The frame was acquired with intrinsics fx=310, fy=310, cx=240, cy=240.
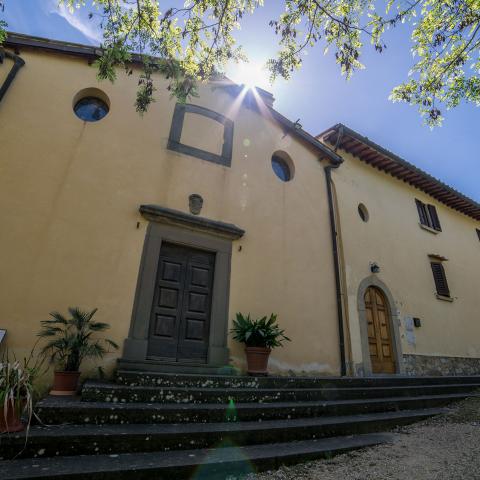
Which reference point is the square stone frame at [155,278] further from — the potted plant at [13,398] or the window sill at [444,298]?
the window sill at [444,298]

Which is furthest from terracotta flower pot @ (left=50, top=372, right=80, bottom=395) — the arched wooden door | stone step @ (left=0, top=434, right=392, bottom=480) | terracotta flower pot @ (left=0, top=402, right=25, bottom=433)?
the arched wooden door

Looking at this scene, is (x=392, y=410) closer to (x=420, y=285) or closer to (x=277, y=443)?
(x=277, y=443)

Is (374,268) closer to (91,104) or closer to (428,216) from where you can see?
(428,216)

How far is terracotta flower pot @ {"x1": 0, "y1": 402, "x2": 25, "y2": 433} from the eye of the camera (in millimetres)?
2609

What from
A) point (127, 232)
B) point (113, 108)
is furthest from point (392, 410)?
point (113, 108)

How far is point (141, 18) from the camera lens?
4316 millimetres

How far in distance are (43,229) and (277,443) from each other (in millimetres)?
4603

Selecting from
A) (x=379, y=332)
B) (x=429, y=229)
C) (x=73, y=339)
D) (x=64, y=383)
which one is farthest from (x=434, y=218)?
(x=64, y=383)

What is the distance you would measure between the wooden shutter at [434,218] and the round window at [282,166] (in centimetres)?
681

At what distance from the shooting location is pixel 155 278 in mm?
5586

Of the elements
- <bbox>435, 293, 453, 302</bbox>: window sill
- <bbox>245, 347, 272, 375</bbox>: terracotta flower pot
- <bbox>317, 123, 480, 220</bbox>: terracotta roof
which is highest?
<bbox>317, 123, 480, 220</bbox>: terracotta roof

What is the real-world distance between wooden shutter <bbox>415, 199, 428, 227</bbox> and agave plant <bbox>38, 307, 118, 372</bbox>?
11077 millimetres

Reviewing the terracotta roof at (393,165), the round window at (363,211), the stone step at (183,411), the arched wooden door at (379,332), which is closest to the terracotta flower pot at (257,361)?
the stone step at (183,411)

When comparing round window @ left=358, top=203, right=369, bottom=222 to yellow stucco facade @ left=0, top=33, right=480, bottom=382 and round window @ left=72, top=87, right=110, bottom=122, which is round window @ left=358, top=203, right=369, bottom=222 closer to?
yellow stucco facade @ left=0, top=33, right=480, bottom=382
